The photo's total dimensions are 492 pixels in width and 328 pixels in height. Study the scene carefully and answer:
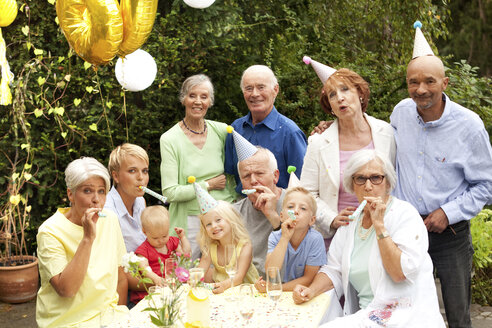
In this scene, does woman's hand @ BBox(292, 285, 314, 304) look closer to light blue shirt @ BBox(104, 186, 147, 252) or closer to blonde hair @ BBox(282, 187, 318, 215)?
blonde hair @ BBox(282, 187, 318, 215)

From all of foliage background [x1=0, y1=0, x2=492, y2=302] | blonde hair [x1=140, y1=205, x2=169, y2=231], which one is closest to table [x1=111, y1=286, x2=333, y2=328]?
blonde hair [x1=140, y1=205, x2=169, y2=231]

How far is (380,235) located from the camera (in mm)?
2844

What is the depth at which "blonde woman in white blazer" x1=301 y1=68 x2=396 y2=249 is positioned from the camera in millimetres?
3449

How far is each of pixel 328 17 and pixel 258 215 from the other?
10.8 feet

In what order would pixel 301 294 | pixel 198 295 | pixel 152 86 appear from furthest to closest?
1. pixel 152 86
2. pixel 301 294
3. pixel 198 295

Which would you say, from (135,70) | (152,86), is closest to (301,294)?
(135,70)

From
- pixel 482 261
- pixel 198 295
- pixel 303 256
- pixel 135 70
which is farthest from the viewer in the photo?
pixel 482 261

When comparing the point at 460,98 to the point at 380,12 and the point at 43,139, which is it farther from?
the point at 43,139

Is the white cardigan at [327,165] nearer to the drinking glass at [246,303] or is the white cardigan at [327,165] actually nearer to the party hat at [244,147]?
the party hat at [244,147]

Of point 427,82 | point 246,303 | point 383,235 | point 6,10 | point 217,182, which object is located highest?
point 6,10

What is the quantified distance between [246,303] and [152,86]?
349 cm

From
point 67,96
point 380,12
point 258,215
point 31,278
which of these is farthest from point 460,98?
point 31,278

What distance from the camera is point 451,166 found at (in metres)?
3.29

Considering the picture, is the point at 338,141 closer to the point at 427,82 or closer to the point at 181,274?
the point at 427,82
